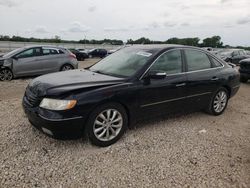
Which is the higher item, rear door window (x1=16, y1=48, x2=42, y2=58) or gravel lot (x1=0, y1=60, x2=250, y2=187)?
rear door window (x1=16, y1=48, x2=42, y2=58)

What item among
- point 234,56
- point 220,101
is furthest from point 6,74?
point 234,56

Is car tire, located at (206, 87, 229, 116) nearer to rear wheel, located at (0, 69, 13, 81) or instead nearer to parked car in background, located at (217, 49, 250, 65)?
rear wheel, located at (0, 69, 13, 81)

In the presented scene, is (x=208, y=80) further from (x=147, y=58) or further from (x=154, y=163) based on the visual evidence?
(x=154, y=163)

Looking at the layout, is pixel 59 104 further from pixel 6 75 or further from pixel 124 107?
pixel 6 75

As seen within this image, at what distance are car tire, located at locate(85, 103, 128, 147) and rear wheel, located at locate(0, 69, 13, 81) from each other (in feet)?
23.0

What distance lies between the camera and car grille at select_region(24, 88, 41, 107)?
11.5ft

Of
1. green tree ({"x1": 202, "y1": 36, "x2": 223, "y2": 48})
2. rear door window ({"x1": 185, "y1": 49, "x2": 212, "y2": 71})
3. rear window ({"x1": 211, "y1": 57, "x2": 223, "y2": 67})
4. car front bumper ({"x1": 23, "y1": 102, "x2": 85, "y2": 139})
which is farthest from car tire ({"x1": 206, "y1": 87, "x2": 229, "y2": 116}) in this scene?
green tree ({"x1": 202, "y1": 36, "x2": 223, "y2": 48})

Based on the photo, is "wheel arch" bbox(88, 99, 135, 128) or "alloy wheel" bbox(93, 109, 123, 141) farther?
"alloy wheel" bbox(93, 109, 123, 141)

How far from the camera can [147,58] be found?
13.9 ft

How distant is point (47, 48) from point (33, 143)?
7260 millimetres

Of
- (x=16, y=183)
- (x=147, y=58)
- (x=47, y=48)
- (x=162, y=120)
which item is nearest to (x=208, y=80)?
(x=162, y=120)

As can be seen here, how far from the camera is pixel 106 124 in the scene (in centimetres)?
368

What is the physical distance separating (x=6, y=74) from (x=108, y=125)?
7046 millimetres

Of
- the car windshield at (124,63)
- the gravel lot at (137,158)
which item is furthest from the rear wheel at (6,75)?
the car windshield at (124,63)
